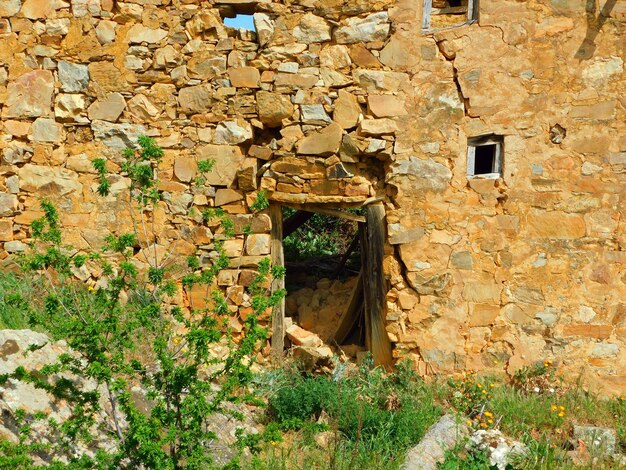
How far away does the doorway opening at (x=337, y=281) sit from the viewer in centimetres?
559

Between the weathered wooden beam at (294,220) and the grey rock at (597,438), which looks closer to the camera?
the grey rock at (597,438)

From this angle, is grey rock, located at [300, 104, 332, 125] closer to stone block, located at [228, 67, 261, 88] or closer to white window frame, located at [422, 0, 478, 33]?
stone block, located at [228, 67, 261, 88]

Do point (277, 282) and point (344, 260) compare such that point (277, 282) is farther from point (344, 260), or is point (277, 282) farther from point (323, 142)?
point (344, 260)

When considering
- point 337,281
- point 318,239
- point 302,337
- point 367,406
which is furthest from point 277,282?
point 318,239

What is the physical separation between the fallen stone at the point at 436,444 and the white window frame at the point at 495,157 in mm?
1979

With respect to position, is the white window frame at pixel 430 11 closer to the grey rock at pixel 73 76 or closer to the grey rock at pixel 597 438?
the grey rock at pixel 73 76

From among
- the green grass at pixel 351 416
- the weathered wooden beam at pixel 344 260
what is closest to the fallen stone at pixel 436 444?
the green grass at pixel 351 416

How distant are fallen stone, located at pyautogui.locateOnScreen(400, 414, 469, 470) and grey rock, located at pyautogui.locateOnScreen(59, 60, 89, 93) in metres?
4.08

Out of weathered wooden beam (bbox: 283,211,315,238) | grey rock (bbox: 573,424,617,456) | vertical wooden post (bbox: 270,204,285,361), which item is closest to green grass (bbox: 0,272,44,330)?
vertical wooden post (bbox: 270,204,285,361)

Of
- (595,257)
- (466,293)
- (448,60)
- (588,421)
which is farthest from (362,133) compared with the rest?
(588,421)

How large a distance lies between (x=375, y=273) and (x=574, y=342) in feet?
5.68

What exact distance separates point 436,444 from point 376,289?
1650mm

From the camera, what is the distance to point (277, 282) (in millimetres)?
5660

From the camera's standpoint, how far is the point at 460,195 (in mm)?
5305
